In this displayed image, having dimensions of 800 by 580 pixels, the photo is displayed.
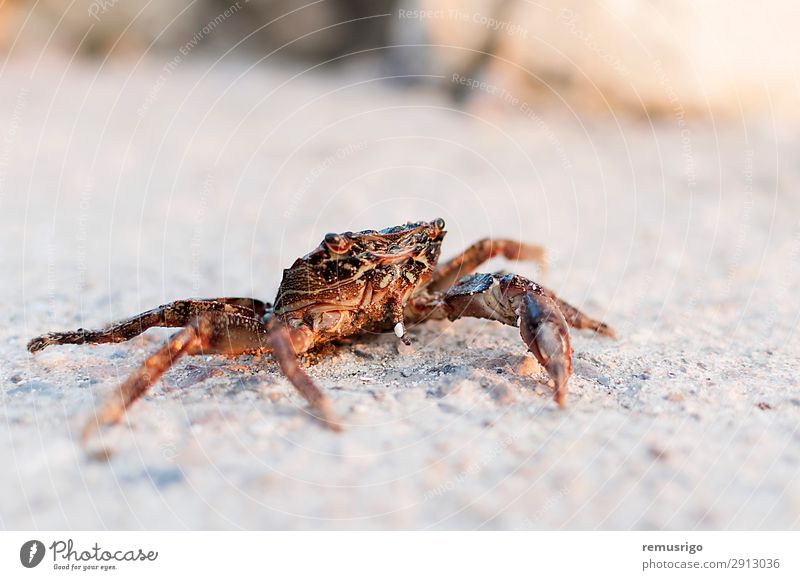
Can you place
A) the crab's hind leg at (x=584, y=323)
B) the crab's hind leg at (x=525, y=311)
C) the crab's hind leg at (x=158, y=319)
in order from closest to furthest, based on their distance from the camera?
the crab's hind leg at (x=525, y=311), the crab's hind leg at (x=158, y=319), the crab's hind leg at (x=584, y=323)

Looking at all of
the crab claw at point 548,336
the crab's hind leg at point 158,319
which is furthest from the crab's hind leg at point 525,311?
the crab's hind leg at point 158,319

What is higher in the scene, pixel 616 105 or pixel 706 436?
pixel 616 105

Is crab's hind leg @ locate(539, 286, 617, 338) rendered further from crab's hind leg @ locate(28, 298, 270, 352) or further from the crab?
crab's hind leg @ locate(28, 298, 270, 352)

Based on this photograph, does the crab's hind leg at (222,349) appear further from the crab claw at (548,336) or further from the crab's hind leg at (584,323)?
the crab's hind leg at (584,323)

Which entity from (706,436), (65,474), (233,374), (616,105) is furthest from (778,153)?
(65,474)

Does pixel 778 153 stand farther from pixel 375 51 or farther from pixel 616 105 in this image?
pixel 375 51
